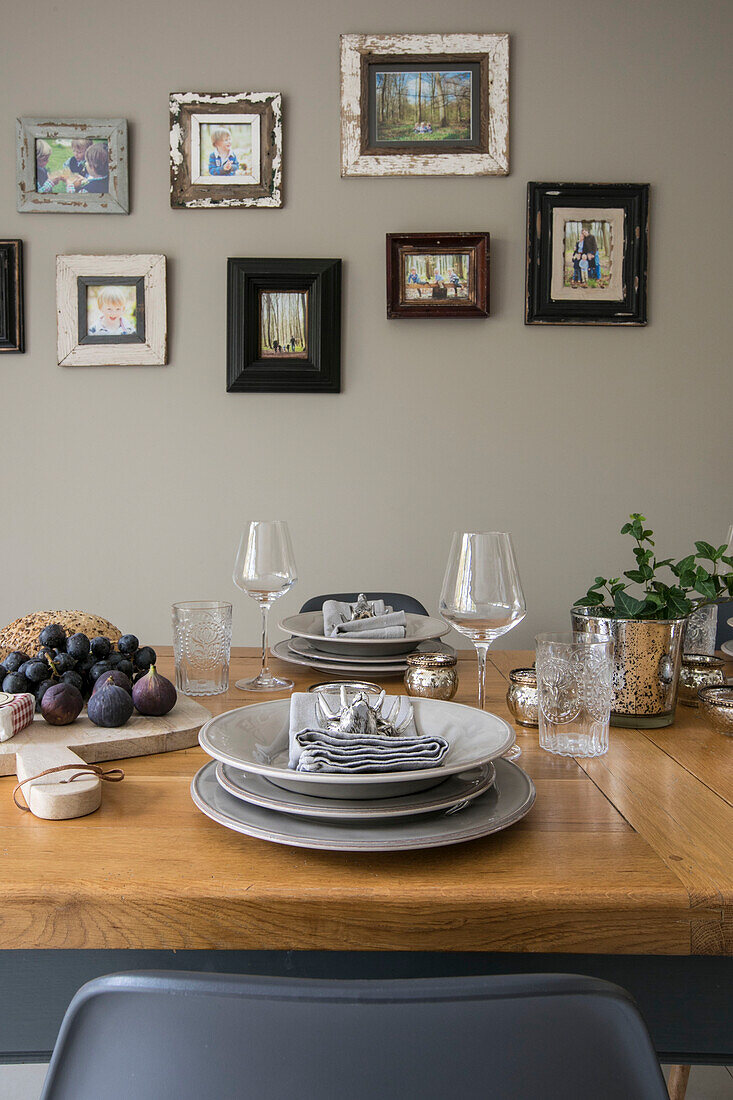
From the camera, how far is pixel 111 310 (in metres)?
2.66

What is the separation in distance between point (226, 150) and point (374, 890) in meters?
2.56

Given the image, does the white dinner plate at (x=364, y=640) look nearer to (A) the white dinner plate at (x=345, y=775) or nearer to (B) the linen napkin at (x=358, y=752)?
(A) the white dinner plate at (x=345, y=775)

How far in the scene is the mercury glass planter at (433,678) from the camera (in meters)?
1.13

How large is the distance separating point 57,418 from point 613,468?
182 cm

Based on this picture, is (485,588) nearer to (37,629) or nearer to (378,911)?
(378,911)

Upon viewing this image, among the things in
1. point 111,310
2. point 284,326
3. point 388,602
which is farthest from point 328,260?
point 388,602

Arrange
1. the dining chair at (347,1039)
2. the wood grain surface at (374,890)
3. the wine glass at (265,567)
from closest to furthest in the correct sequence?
the dining chair at (347,1039) → the wood grain surface at (374,890) → the wine glass at (265,567)

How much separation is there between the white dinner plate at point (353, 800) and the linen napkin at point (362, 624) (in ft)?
1.93

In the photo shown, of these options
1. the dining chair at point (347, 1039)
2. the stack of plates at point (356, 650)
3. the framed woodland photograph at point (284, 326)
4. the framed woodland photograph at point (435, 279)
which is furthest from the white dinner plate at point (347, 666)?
the framed woodland photograph at point (435, 279)

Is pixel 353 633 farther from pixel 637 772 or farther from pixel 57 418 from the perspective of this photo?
pixel 57 418

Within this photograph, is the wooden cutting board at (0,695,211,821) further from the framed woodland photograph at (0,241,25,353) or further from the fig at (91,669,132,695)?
the framed woodland photograph at (0,241,25,353)

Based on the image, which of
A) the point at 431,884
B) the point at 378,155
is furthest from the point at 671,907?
the point at 378,155

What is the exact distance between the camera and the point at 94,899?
604 millimetres

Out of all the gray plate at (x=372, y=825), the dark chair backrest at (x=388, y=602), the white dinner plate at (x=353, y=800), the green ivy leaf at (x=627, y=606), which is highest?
the green ivy leaf at (x=627, y=606)
